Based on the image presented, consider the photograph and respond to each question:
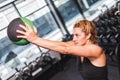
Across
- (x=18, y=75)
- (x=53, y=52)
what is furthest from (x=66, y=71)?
(x=18, y=75)

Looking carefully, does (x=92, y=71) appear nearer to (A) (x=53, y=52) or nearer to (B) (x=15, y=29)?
(B) (x=15, y=29)

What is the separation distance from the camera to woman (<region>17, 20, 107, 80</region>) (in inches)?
87.5

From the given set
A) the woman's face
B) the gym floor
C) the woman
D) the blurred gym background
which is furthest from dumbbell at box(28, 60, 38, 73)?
the woman's face

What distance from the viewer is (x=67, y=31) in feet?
31.4

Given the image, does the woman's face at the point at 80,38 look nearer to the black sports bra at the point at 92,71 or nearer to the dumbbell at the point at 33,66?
the black sports bra at the point at 92,71

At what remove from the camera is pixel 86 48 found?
2246mm

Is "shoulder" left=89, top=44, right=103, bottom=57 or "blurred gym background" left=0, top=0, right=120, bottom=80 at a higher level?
"shoulder" left=89, top=44, right=103, bottom=57

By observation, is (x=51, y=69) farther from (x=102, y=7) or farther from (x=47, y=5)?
(x=102, y=7)

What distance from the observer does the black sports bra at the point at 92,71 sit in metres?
2.32

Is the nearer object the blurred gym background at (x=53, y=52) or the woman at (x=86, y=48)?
the woman at (x=86, y=48)

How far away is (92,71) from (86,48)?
228mm

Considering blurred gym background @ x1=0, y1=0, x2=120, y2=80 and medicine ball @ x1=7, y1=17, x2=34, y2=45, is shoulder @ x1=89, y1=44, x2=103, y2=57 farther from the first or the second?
blurred gym background @ x1=0, y1=0, x2=120, y2=80

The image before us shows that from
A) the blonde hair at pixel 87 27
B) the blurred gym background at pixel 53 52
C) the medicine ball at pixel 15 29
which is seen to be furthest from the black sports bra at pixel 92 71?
the blurred gym background at pixel 53 52

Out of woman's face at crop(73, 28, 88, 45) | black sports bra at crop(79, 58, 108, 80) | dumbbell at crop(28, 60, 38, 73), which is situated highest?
woman's face at crop(73, 28, 88, 45)
